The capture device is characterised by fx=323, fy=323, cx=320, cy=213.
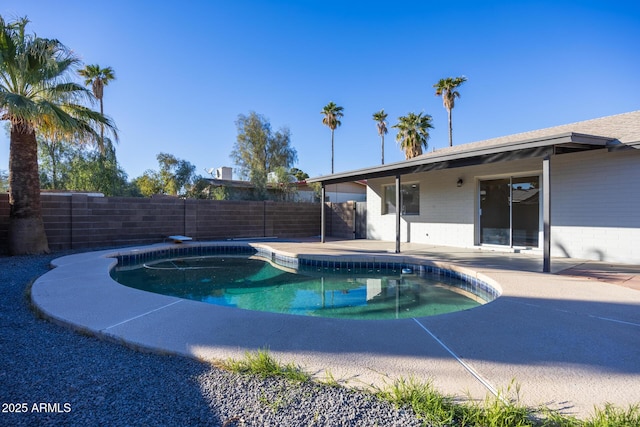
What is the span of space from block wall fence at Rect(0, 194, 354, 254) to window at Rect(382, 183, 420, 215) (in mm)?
1906

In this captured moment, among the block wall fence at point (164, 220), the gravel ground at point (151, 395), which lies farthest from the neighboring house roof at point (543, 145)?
the gravel ground at point (151, 395)

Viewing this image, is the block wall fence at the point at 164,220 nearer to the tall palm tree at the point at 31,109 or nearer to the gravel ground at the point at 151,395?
the tall palm tree at the point at 31,109

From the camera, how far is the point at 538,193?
335 inches

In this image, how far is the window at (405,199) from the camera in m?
11.8

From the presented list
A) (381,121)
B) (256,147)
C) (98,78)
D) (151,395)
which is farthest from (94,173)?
(381,121)

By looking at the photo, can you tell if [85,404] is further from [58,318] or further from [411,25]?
[411,25]

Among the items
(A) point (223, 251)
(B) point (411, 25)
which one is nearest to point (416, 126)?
(B) point (411, 25)

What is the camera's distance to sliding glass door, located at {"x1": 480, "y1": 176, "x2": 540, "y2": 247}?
8.64 meters

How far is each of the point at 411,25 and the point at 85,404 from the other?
45.7 ft

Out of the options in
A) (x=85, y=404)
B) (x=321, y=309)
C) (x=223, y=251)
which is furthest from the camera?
(x=223, y=251)

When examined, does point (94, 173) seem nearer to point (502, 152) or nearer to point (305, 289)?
point (305, 289)

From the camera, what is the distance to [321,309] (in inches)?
199

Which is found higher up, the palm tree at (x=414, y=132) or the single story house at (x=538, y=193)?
the palm tree at (x=414, y=132)

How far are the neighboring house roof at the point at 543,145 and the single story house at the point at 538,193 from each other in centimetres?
2
